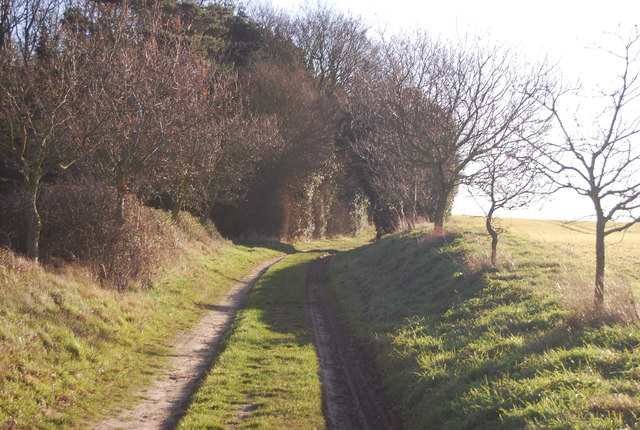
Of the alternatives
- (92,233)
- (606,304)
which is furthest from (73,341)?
(606,304)

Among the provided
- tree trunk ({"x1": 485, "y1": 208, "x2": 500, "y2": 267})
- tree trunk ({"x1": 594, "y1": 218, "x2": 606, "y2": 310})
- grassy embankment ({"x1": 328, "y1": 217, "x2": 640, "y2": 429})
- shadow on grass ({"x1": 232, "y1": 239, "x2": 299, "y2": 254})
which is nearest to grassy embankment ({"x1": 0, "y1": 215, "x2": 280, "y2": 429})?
grassy embankment ({"x1": 328, "y1": 217, "x2": 640, "y2": 429})

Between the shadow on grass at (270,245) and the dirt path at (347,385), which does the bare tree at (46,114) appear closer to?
the dirt path at (347,385)

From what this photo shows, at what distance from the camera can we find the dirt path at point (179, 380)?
7441 millimetres

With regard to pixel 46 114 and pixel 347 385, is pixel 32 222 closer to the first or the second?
pixel 46 114

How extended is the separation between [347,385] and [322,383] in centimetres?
46

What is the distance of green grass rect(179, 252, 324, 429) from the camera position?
756cm

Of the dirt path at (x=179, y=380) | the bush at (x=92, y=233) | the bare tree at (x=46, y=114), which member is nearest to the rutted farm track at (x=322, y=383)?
the dirt path at (x=179, y=380)

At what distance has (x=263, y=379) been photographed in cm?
938

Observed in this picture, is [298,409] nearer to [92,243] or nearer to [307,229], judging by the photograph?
[92,243]

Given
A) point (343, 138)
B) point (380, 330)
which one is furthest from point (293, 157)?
point (380, 330)

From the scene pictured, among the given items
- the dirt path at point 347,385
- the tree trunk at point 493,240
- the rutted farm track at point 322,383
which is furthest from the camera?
the tree trunk at point 493,240

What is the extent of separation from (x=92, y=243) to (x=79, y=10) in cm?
1093

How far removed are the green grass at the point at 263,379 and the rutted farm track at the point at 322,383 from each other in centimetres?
21

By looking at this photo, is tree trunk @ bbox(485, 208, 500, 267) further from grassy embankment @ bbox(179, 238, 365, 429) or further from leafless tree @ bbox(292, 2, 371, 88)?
leafless tree @ bbox(292, 2, 371, 88)
